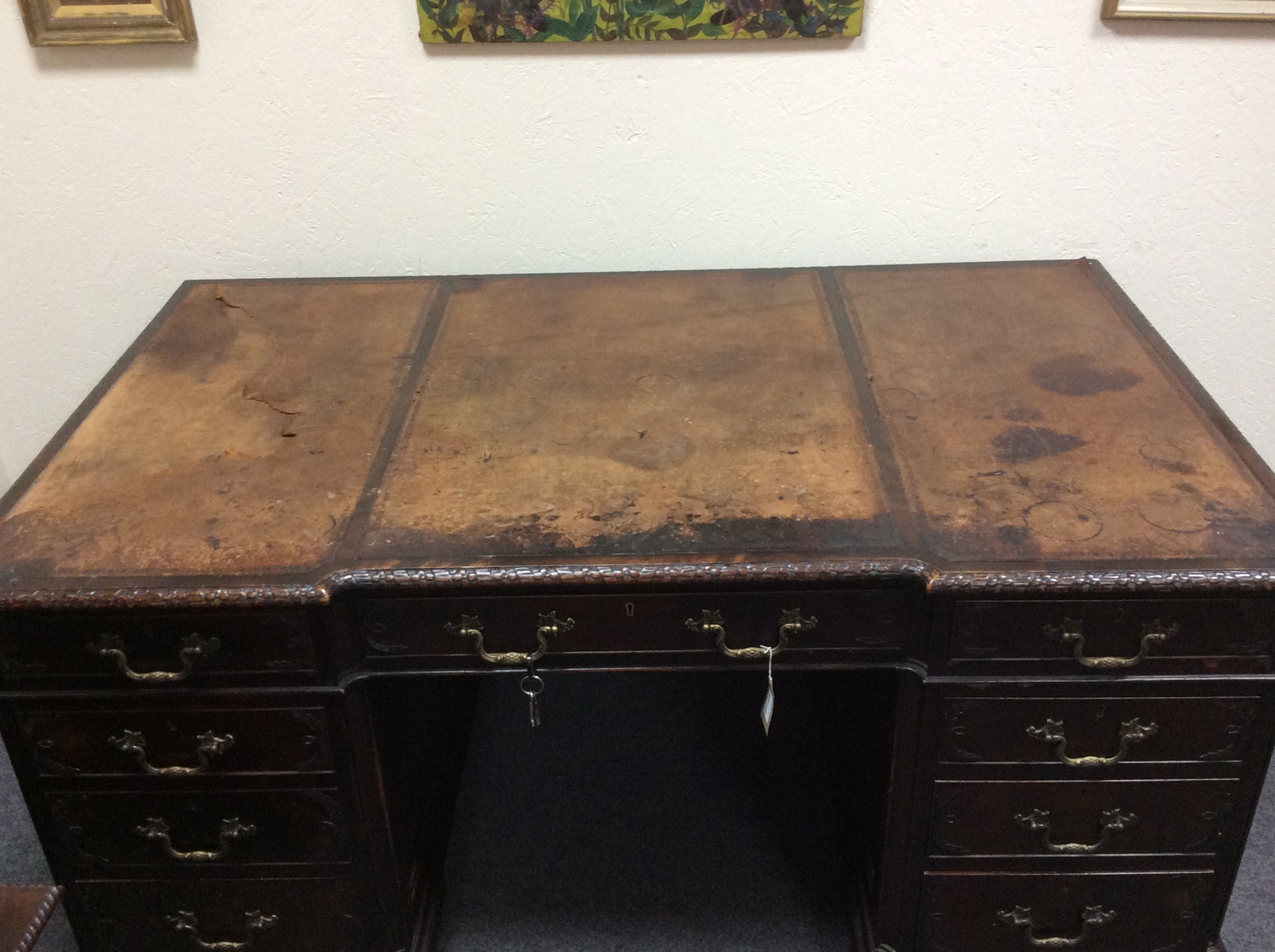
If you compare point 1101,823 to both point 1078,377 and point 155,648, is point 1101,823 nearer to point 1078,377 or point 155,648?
point 1078,377

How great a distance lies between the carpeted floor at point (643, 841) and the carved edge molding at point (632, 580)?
0.60 metres

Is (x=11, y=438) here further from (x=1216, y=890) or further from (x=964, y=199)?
(x=1216, y=890)

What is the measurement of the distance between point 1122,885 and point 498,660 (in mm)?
853

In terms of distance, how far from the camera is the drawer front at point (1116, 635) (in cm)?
126

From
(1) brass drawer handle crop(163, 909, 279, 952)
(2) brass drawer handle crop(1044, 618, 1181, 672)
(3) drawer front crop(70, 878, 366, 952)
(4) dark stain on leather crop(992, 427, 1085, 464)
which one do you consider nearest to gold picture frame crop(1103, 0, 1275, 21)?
(4) dark stain on leather crop(992, 427, 1085, 464)

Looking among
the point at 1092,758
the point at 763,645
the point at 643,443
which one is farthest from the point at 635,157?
the point at 1092,758

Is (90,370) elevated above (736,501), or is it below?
below

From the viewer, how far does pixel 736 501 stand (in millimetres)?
1321

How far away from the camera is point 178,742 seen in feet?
4.51

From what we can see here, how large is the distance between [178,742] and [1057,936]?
114 cm

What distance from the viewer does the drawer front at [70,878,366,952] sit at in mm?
1488

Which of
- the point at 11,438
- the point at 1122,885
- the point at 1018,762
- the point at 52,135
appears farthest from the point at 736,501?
the point at 11,438

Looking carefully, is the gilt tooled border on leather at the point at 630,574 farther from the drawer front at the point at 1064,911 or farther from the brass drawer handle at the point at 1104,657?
the drawer front at the point at 1064,911

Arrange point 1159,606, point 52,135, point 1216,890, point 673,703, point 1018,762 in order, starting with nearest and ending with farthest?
point 1159,606, point 1018,762, point 1216,890, point 52,135, point 673,703
